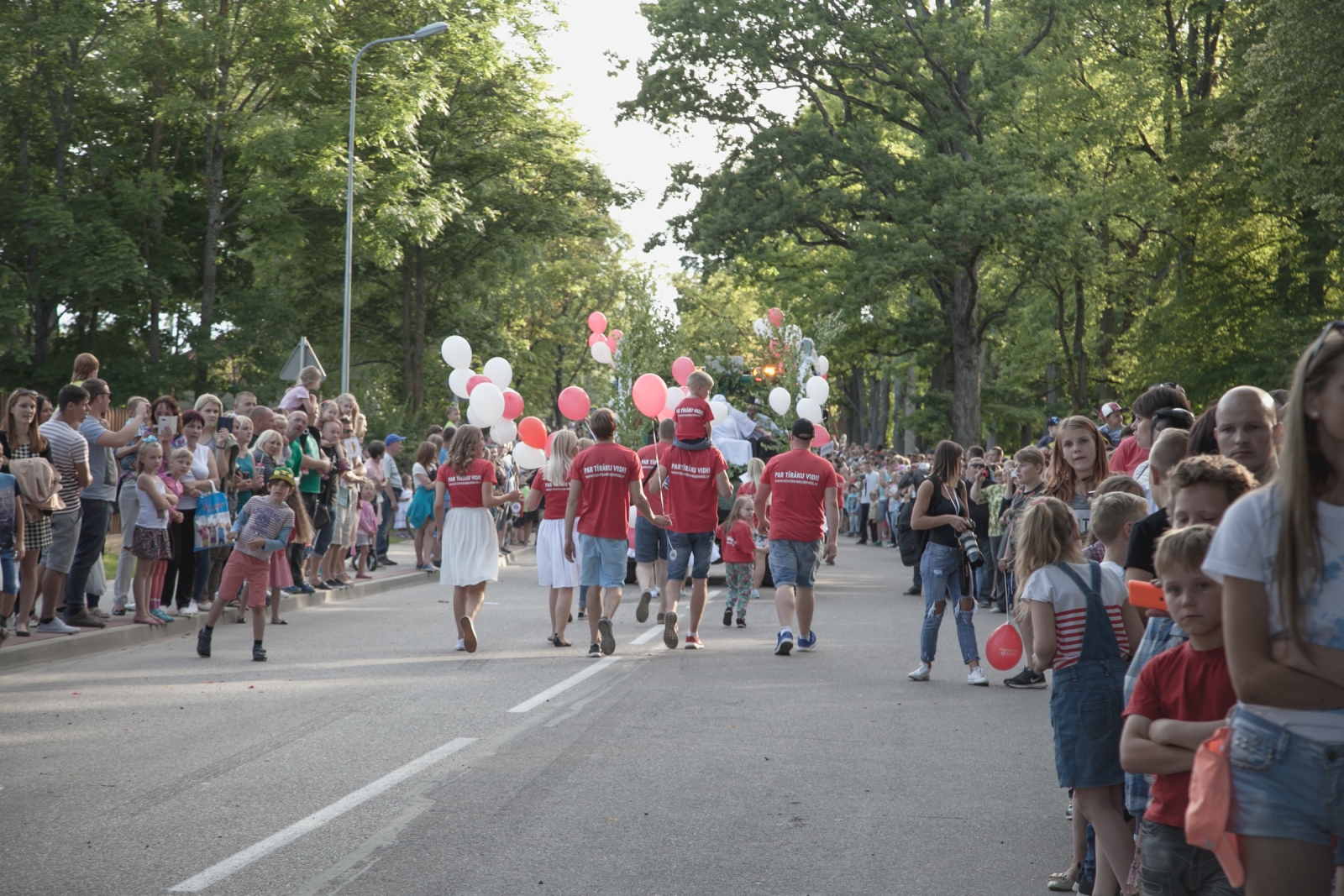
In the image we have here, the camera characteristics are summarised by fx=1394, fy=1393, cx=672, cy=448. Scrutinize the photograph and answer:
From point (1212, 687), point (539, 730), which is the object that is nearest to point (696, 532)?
point (539, 730)

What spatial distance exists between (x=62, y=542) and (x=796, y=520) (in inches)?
245

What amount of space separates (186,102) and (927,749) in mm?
23547

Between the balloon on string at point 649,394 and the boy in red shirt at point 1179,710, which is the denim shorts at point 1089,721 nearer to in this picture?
the boy in red shirt at point 1179,710

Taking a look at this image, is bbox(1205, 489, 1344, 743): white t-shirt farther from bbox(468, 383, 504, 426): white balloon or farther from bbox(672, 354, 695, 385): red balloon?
bbox(672, 354, 695, 385): red balloon

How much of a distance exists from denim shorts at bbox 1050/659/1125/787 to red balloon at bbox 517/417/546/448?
503 inches

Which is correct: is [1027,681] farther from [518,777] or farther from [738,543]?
[518,777]

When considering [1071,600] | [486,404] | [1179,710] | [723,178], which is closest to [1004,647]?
[1071,600]

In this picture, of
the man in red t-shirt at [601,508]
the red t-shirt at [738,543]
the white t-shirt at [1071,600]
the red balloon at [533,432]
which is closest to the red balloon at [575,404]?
the red balloon at [533,432]

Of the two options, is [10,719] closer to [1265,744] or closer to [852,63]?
[1265,744]

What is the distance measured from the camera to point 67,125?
2769 centimetres

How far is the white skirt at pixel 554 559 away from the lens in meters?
12.5

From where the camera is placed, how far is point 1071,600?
5.12 meters

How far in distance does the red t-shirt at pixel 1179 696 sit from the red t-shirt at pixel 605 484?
845 cm

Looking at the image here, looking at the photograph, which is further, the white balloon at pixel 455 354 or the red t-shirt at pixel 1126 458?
the white balloon at pixel 455 354
